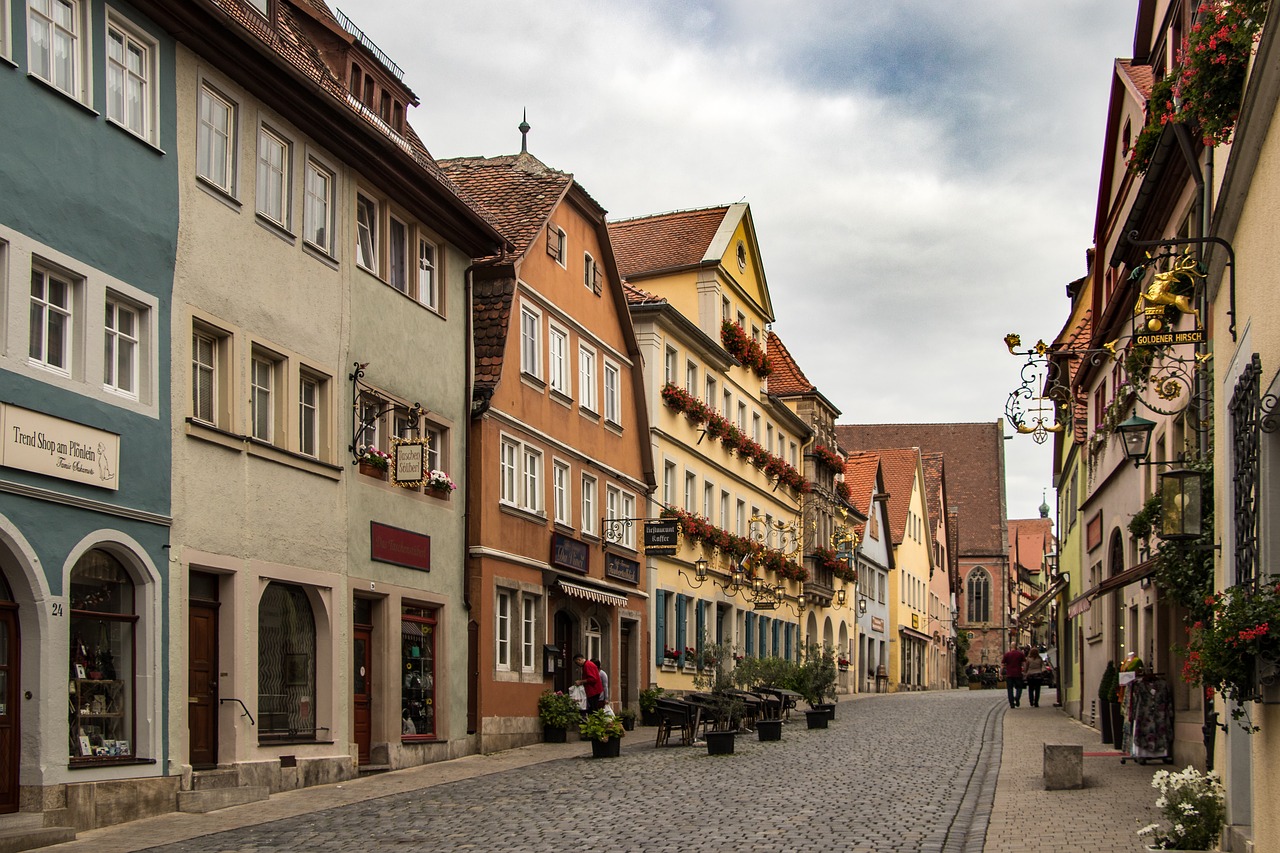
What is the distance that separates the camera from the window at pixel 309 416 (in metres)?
19.4

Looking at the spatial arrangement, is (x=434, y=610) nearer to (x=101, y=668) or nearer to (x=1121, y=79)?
(x=101, y=668)

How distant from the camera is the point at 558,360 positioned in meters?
28.6

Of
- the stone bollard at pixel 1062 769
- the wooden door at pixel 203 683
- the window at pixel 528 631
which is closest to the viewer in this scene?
the wooden door at pixel 203 683

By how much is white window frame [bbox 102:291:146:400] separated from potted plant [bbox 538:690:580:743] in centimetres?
1262

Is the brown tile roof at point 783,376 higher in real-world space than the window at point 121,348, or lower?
higher

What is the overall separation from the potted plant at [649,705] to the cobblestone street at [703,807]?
24.8 ft

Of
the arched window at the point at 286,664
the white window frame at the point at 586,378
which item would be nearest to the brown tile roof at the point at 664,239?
the white window frame at the point at 586,378

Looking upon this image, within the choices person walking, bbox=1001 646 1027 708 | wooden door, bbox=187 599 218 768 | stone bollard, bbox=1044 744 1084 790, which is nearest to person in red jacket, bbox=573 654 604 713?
wooden door, bbox=187 599 218 768

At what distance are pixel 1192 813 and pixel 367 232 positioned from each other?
13.8 meters

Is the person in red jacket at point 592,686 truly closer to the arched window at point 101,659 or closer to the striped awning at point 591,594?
the striped awning at point 591,594

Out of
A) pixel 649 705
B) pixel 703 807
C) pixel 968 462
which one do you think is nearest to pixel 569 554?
pixel 649 705

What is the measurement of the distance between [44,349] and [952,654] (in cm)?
8099

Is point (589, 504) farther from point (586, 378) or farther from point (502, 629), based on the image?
point (502, 629)

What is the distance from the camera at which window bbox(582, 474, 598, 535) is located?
30.2 m
